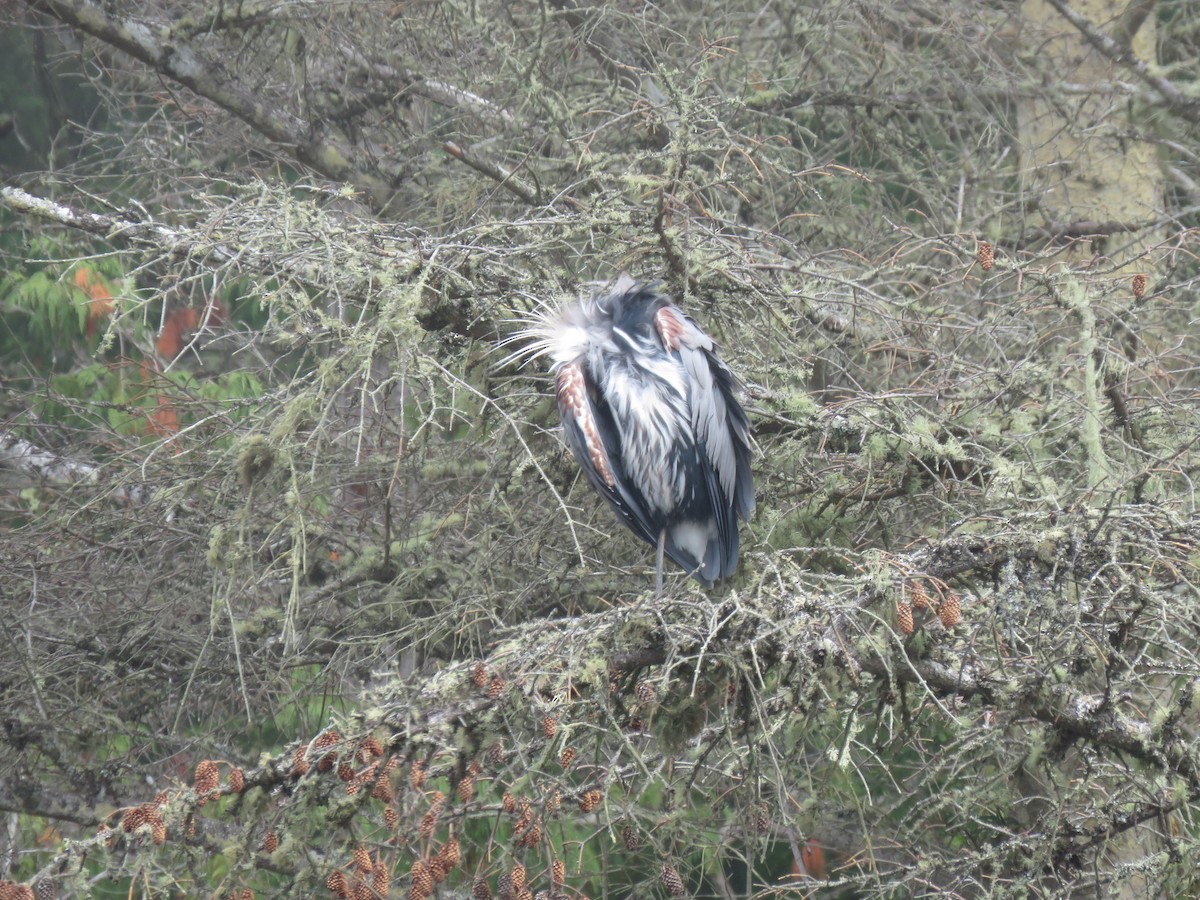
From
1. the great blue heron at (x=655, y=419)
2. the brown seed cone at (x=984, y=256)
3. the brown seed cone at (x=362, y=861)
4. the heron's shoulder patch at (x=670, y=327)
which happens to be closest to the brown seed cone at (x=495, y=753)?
the brown seed cone at (x=362, y=861)

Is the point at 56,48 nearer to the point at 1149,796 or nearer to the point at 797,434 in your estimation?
the point at 797,434

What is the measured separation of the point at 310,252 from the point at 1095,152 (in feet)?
15.8

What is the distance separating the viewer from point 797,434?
3652mm

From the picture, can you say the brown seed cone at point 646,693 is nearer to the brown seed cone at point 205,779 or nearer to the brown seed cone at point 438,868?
the brown seed cone at point 438,868

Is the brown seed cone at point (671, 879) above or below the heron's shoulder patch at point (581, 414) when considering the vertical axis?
below

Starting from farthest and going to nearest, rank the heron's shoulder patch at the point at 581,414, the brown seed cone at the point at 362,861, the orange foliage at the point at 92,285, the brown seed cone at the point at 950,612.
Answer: the orange foliage at the point at 92,285 < the heron's shoulder patch at the point at 581,414 < the brown seed cone at the point at 950,612 < the brown seed cone at the point at 362,861

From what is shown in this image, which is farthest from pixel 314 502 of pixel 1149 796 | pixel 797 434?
pixel 1149 796

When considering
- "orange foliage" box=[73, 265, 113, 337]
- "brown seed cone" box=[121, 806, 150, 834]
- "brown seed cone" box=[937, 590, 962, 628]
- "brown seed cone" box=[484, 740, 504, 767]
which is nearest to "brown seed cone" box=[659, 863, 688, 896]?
"brown seed cone" box=[484, 740, 504, 767]

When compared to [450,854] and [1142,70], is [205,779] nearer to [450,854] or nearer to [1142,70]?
[450,854]

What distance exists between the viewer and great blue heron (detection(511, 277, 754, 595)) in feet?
11.7

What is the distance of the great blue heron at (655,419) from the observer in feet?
11.7

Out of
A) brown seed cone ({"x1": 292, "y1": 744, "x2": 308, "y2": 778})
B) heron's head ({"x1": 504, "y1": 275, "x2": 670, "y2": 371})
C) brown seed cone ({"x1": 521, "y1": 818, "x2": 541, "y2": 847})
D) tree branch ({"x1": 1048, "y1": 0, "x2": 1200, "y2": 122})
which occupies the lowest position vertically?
brown seed cone ({"x1": 521, "y1": 818, "x2": 541, "y2": 847})

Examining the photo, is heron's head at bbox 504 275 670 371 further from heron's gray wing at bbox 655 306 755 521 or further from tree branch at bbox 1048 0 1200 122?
tree branch at bbox 1048 0 1200 122

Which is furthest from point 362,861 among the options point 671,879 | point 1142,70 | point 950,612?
point 1142,70
